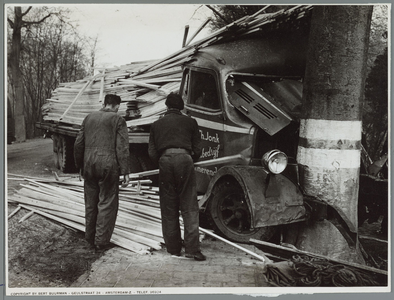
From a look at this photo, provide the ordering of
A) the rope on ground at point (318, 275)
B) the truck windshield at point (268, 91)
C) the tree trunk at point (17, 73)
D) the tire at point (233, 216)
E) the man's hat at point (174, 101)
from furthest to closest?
the truck windshield at point (268, 91) < the tree trunk at point (17, 73) < the tire at point (233, 216) < the man's hat at point (174, 101) < the rope on ground at point (318, 275)

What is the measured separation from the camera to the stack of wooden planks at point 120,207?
16.9 feet

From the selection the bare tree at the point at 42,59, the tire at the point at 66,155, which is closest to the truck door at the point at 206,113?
the bare tree at the point at 42,59

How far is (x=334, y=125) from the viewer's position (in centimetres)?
475

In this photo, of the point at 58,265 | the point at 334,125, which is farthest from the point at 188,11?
the point at 58,265

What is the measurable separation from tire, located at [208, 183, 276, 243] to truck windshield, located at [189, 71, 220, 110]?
127 cm

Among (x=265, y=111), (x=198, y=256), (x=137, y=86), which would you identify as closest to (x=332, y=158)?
(x=265, y=111)

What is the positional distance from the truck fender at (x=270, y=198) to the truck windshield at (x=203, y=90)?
138 cm

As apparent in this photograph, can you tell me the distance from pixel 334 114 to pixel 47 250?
134 inches

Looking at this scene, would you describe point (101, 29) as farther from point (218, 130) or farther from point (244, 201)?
point (244, 201)

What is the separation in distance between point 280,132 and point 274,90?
0.68m

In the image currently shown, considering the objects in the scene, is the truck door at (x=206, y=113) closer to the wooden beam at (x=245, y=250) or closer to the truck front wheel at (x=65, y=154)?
the wooden beam at (x=245, y=250)

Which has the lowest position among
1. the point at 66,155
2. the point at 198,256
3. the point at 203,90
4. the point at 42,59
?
the point at 198,256

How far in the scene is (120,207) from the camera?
581cm

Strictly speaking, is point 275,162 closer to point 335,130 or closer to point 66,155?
point 335,130
